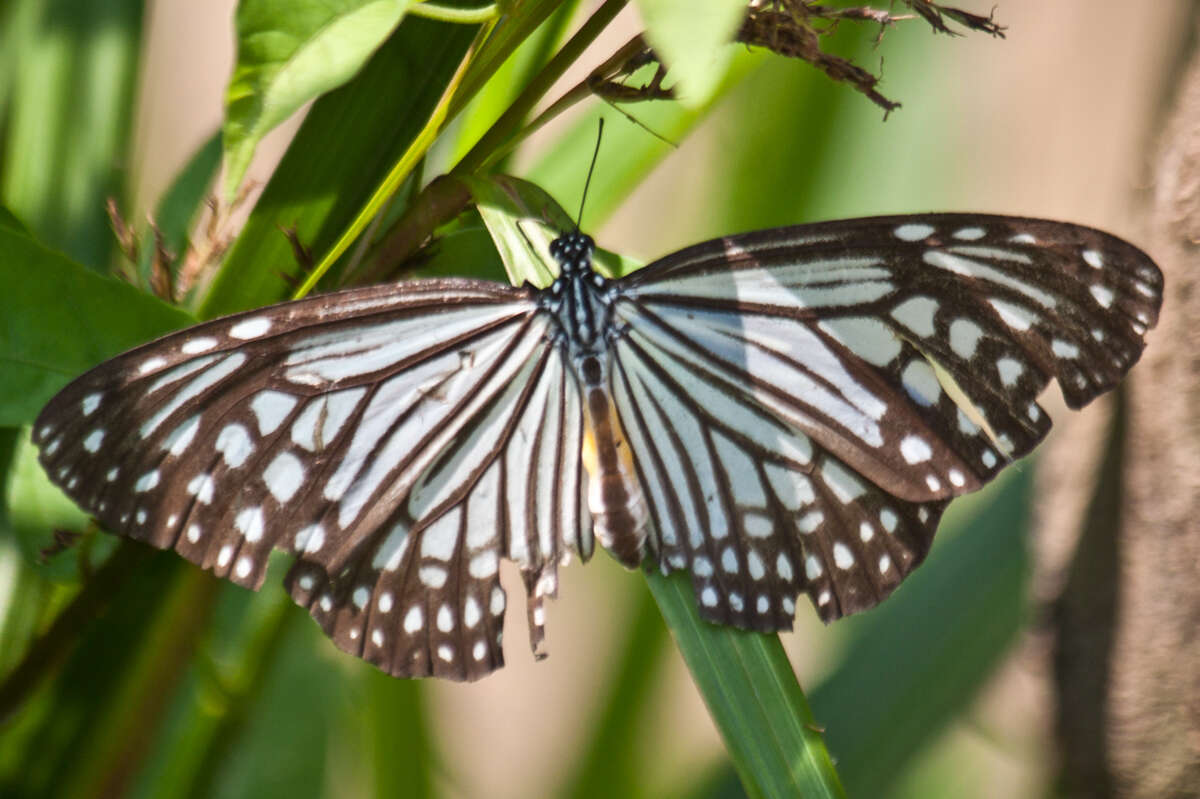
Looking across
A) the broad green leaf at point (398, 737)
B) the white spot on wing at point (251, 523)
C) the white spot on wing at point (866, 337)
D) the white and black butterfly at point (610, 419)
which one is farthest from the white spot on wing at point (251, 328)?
the broad green leaf at point (398, 737)

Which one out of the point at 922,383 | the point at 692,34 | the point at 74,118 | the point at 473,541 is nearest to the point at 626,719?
the point at 473,541

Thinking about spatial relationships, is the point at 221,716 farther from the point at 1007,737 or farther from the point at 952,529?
the point at 1007,737

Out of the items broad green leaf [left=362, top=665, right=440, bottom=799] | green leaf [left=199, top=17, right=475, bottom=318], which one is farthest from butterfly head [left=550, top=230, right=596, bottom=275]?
broad green leaf [left=362, top=665, right=440, bottom=799]

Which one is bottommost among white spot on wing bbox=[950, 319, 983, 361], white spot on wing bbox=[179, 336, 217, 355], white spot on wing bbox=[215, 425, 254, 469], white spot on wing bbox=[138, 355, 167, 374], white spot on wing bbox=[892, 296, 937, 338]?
white spot on wing bbox=[215, 425, 254, 469]

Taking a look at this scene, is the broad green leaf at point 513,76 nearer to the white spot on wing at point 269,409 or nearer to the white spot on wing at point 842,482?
the white spot on wing at point 269,409

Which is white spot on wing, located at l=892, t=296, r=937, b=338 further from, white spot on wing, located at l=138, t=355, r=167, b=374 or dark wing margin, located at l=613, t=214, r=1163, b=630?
white spot on wing, located at l=138, t=355, r=167, b=374

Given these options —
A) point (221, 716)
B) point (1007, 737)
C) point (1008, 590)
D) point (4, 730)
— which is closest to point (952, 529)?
point (1008, 590)

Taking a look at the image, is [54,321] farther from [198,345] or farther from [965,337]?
Result: [965,337]

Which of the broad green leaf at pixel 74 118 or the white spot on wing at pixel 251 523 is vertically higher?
the broad green leaf at pixel 74 118
